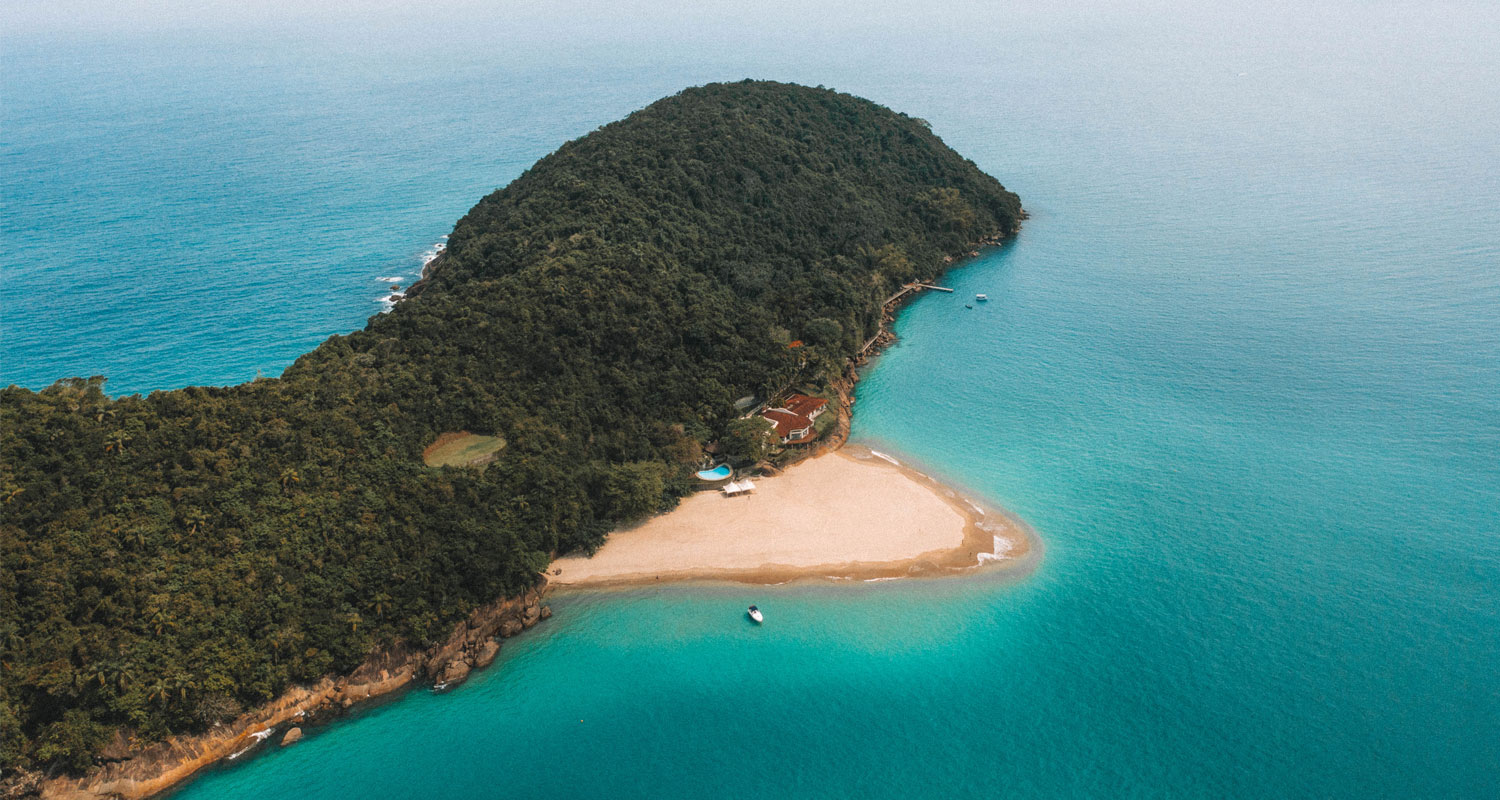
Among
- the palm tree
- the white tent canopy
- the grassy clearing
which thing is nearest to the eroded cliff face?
the grassy clearing

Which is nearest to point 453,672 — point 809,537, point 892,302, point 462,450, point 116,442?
point 462,450

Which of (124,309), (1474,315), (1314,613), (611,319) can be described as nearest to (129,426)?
(611,319)

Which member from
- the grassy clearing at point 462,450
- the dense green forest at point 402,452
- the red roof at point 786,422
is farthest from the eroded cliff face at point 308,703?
the red roof at point 786,422

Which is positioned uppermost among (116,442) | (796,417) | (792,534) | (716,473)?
(116,442)

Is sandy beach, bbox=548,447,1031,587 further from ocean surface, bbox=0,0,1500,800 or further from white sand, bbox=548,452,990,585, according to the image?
ocean surface, bbox=0,0,1500,800

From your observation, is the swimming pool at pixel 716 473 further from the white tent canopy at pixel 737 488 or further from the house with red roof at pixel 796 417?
the house with red roof at pixel 796 417

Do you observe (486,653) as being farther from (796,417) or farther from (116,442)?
(796,417)
